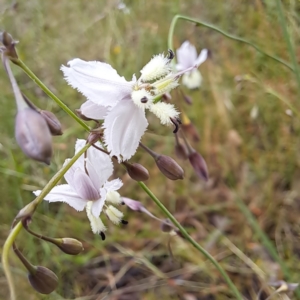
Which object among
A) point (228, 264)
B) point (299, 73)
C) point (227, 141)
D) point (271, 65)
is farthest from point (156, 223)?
point (299, 73)

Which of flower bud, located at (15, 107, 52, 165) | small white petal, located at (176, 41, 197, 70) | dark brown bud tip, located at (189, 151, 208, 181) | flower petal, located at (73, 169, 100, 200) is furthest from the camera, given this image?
small white petal, located at (176, 41, 197, 70)

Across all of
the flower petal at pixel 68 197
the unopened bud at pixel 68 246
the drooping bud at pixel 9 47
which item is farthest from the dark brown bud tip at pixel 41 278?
the drooping bud at pixel 9 47

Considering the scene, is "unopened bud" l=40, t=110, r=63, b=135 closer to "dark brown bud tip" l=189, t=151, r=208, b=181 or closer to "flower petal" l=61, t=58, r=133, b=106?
"flower petal" l=61, t=58, r=133, b=106

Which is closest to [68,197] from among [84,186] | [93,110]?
[84,186]

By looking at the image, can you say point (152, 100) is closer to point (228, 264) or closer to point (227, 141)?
point (228, 264)

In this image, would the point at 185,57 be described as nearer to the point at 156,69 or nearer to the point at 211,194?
the point at 211,194

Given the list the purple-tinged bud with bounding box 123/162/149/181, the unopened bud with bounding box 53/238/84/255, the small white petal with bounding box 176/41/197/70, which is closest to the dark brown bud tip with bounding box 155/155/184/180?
the purple-tinged bud with bounding box 123/162/149/181

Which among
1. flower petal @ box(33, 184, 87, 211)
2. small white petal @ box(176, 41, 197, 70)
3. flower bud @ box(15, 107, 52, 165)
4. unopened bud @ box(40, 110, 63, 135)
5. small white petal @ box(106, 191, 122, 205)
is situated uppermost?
flower bud @ box(15, 107, 52, 165)
